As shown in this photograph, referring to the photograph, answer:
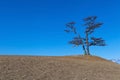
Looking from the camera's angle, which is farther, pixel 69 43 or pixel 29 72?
pixel 69 43

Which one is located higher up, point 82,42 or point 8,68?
point 82,42

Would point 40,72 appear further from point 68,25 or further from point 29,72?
point 68,25

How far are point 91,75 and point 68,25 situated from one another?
3344 cm

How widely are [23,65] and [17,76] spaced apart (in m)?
3.46

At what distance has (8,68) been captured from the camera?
1838 cm

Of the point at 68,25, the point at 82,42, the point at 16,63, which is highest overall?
the point at 68,25

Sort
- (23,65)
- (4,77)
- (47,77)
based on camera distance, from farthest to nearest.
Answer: (23,65) → (47,77) → (4,77)

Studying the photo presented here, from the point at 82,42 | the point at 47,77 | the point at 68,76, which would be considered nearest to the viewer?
the point at 47,77

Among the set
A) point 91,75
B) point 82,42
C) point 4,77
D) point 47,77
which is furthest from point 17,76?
point 82,42

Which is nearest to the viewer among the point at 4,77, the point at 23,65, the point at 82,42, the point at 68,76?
the point at 4,77

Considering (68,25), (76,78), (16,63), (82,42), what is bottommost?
(76,78)

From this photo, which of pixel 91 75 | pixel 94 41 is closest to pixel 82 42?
pixel 94 41

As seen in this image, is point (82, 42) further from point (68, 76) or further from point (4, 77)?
point (4, 77)

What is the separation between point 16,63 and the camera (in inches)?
806
